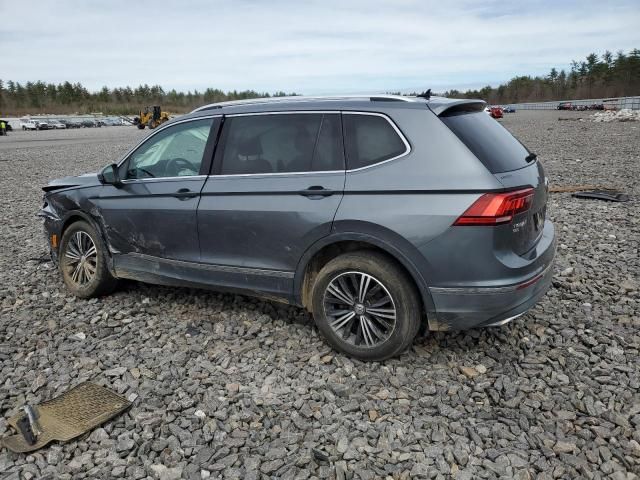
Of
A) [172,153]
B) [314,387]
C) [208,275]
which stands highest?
[172,153]

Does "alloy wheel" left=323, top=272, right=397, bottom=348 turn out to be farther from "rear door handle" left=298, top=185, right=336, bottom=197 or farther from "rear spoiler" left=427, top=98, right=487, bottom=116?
"rear spoiler" left=427, top=98, right=487, bottom=116

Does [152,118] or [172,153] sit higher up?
[152,118]

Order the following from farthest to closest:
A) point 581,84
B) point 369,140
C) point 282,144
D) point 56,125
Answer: point 581,84
point 56,125
point 282,144
point 369,140

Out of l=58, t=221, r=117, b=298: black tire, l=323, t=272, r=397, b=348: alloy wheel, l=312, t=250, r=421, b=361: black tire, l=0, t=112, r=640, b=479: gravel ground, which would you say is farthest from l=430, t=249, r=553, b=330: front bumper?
l=58, t=221, r=117, b=298: black tire

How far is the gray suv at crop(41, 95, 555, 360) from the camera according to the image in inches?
133

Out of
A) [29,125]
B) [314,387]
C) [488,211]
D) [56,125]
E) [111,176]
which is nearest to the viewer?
[488,211]

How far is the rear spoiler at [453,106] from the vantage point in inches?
142

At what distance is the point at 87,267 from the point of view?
5.22m

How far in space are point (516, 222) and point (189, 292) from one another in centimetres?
331

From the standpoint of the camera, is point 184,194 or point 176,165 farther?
point 176,165

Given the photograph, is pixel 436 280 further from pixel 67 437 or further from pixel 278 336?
pixel 67 437

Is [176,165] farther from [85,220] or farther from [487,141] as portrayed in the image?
[487,141]

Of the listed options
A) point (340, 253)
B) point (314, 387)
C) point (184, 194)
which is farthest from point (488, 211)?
point (184, 194)

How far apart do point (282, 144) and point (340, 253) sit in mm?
965
